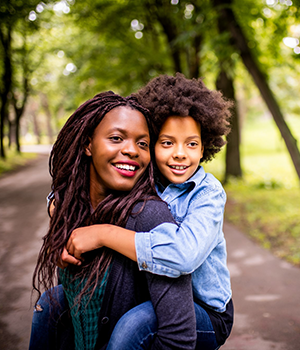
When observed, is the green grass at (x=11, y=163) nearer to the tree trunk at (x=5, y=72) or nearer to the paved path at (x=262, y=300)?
the tree trunk at (x=5, y=72)

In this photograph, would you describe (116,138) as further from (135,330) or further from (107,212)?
(135,330)

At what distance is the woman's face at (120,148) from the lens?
1.60 metres

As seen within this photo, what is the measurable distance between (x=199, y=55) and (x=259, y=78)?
315 cm

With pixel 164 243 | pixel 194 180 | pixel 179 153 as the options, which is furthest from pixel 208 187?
pixel 164 243

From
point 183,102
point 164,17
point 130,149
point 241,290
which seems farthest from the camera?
point 164,17

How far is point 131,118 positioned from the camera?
163 centimetres

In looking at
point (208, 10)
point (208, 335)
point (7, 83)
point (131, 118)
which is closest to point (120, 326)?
point (208, 335)

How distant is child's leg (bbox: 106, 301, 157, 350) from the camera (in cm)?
138

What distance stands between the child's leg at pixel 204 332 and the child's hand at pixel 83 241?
617 millimetres

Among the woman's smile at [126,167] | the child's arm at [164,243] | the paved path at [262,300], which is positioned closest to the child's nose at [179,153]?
the woman's smile at [126,167]

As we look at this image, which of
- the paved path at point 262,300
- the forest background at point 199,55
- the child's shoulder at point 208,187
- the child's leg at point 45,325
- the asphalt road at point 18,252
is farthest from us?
the forest background at point 199,55

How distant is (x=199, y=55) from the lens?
28.3 feet

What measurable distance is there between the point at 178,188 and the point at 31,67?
1983 cm

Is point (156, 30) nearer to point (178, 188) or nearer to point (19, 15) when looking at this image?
point (19, 15)
